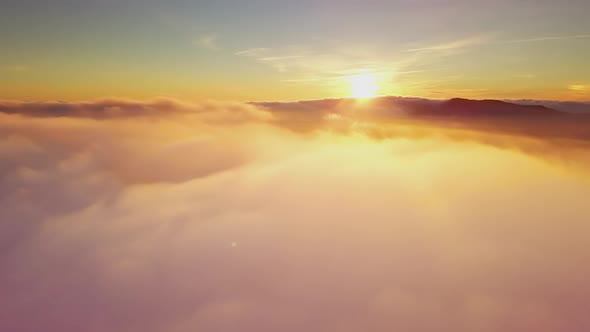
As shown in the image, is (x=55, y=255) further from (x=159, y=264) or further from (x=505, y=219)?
(x=505, y=219)

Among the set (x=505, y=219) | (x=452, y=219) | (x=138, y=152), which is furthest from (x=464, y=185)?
(x=138, y=152)

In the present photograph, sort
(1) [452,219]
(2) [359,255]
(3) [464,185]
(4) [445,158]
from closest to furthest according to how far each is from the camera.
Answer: (2) [359,255]
(1) [452,219]
(3) [464,185]
(4) [445,158]

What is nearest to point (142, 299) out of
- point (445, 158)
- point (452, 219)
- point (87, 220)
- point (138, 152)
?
point (87, 220)

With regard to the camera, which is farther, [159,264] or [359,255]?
[359,255]

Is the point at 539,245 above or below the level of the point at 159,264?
above

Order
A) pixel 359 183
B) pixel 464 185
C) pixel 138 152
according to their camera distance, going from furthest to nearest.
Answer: pixel 138 152, pixel 359 183, pixel 464 185

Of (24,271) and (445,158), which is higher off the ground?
(445,158)

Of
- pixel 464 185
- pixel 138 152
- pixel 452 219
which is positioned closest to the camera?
pixel 452 219

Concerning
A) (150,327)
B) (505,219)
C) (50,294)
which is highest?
(505,219)

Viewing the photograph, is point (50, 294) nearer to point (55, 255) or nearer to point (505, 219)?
point (55, 255)
